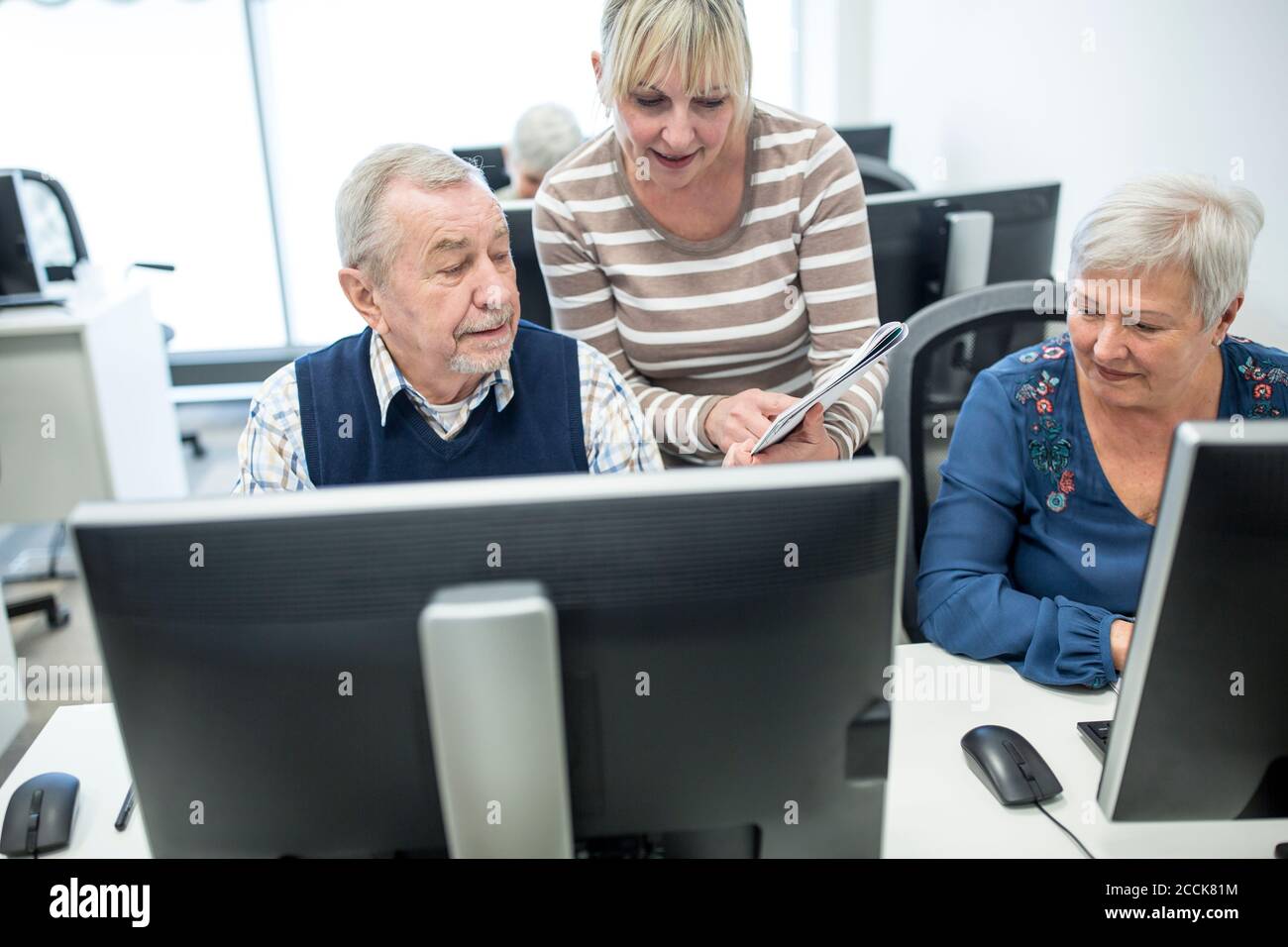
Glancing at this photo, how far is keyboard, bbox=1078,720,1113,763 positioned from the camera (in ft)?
3.67

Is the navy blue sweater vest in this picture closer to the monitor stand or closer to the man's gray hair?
the monitor stand

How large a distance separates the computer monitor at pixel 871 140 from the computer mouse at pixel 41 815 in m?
3.07

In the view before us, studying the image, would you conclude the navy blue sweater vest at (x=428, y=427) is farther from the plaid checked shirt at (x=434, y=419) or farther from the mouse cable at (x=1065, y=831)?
the mouse cable at (x=1065, y=831)

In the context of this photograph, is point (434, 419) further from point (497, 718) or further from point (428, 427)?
point (497, 718)

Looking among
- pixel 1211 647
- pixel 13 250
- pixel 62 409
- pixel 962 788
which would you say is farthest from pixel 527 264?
pixel 13 250

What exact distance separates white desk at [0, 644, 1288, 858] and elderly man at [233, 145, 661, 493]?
1.19 ft

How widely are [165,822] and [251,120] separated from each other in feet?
14.1

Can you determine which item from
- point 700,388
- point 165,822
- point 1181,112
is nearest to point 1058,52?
point 1181,112

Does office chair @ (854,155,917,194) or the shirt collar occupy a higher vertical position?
office chair @ (854,155,917,194)

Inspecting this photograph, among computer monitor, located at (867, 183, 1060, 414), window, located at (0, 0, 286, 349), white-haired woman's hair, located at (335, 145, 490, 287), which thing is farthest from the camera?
window, located at (0, 0, 286, 349)

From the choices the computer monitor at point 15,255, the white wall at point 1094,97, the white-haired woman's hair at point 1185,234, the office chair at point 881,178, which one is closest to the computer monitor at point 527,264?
the white-haired woman's hair at point 1185,234

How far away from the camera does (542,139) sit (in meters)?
2.74

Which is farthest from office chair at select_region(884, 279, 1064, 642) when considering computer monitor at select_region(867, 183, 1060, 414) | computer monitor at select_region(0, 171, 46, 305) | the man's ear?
computer monitor at select_region(0, 171, 46, 305)

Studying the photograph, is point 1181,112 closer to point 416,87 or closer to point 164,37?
point 416,87
